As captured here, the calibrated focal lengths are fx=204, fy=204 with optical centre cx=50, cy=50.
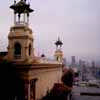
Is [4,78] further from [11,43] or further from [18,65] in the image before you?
[11,43]

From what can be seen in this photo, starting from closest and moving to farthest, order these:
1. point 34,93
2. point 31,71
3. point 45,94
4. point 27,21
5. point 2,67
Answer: point 2,67, point 31,71, point 34,93, point 27,21, point 45,94

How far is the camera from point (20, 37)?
1809 cm

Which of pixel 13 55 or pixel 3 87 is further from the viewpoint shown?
pixel 13 55

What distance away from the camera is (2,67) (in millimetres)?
15383

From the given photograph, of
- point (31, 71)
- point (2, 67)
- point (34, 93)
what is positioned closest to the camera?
point (2, 67)

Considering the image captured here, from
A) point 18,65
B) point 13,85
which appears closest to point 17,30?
point 18,65

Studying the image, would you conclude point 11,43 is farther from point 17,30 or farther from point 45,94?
point 45,94

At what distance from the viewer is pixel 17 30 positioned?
1834cm

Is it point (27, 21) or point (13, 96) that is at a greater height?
point (27, 21)

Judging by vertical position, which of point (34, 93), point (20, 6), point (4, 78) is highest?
point (20, 6)

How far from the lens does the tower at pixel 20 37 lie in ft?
59.0

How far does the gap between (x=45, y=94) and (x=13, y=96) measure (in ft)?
23.9

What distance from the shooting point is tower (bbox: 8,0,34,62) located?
18.0 meters

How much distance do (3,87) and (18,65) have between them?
6.56 feet
